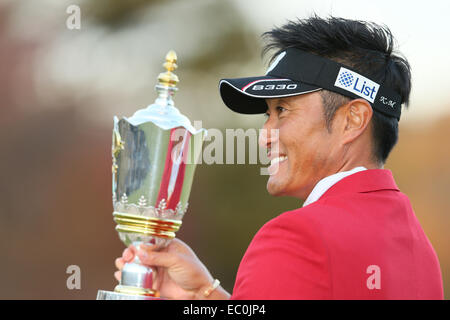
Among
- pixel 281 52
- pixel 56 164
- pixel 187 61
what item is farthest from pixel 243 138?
pixel 281 52

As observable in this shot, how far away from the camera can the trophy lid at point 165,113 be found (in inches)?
72.0

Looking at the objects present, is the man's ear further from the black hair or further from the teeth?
the teeth

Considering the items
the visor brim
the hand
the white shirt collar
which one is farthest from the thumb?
the visor brim

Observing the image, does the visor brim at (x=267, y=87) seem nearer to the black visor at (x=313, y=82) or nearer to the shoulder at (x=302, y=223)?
the black visor at (x=313, y=82)

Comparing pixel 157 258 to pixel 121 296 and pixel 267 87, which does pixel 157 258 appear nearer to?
pixel 121 296

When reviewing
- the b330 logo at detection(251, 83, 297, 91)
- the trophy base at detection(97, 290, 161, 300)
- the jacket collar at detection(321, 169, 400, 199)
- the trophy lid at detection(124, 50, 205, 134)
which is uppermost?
the b330 logo at detection(251, 83, 297, 91)

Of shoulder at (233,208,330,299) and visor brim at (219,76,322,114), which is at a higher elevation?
visor brim at (219,76,322,114)

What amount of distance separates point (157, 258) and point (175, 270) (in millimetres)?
54

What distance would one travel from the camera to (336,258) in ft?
5.03

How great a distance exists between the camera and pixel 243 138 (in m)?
7.01

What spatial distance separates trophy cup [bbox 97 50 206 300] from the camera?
1.79m

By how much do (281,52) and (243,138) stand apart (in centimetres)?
492
